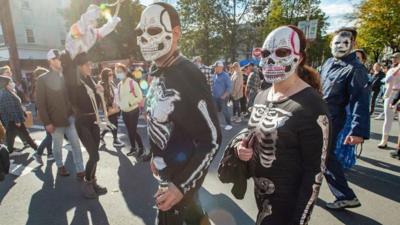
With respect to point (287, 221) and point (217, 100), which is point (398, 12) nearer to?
point (217, 100)

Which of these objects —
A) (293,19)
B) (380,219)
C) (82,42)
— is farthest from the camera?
(293,19)

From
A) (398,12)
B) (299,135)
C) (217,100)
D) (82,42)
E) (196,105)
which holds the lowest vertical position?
(217,100)

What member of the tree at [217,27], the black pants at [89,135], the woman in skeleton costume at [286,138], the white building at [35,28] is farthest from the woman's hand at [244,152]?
the white building at [35,28]

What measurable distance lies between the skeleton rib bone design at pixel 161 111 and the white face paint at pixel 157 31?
8.0 inches

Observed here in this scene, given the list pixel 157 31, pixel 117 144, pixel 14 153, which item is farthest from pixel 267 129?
pixel 14 153

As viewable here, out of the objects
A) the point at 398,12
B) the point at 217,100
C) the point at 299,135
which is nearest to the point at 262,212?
the point at 299,135

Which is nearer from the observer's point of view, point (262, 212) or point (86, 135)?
point (262, 212)

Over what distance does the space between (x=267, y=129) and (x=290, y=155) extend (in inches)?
8.2

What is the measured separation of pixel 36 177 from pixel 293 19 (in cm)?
3111

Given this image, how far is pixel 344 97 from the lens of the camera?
3.41 metres

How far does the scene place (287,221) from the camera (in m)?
1.75

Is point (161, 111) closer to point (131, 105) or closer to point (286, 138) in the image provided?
point (286, 138)

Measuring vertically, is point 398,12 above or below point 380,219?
above

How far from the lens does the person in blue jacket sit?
10.4 feet
